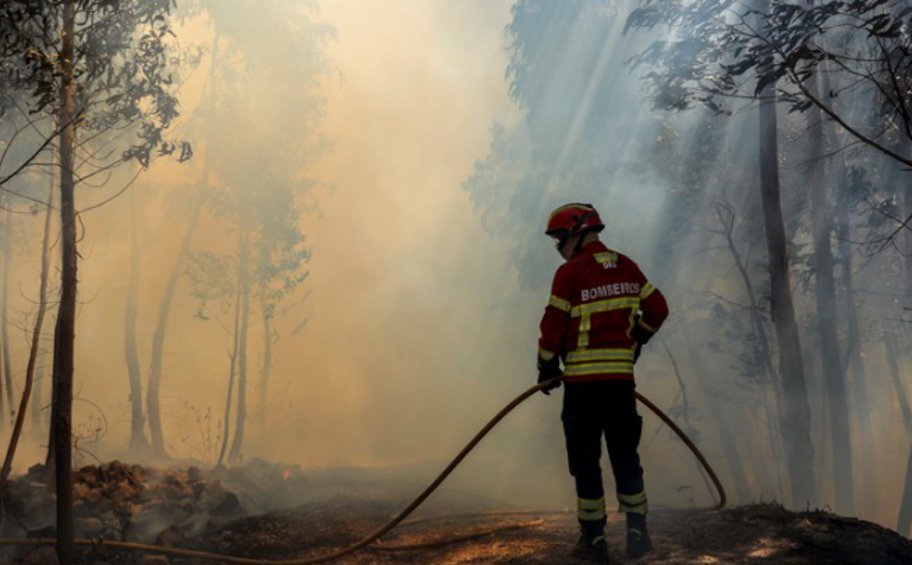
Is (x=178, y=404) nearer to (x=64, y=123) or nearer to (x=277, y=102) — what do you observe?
(x=277, y=102)

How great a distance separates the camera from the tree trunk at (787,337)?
11219 millimetres

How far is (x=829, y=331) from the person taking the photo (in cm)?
1416

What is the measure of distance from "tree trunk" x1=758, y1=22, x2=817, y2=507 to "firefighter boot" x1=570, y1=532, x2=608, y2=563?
23.8 ft

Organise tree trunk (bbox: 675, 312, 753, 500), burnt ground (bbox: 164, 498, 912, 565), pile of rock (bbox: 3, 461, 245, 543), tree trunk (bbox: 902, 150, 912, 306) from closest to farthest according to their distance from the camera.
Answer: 1. burnt ground (bbox: 164, 498, 912, 565)
2. pile of rock (bbox: 3, 461, 245, 543)
3. tree trunk (bbox: 902, 150, 912, 306)
4. tree trunk (bbox: 675, 312, 753, 500)

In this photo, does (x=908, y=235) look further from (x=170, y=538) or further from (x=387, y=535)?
(x=170, y=538)

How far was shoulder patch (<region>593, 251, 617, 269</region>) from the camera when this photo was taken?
5203 millimetres

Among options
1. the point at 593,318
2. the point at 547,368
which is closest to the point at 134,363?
the point at 547,368

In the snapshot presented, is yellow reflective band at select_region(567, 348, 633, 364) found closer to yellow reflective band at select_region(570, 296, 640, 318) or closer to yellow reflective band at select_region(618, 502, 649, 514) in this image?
yellow reflective band at select_region(570, 296, 640, 318)

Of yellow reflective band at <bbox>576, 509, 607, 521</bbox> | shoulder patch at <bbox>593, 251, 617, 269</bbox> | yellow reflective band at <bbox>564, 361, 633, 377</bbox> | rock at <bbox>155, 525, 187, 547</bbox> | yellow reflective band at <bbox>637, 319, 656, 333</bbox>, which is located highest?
shoulder patch at <bbox>593, 251, 617, 269</bbox>

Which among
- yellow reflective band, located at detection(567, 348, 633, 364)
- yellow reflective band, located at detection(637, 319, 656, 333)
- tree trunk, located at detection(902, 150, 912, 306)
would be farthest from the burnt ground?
tree trunk, located at detection(902, 150, 912, 306)

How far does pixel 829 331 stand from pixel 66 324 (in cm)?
1307

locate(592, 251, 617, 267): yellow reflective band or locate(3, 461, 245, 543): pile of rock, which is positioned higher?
locate(592, 251, 617, 267): yellow reflective band

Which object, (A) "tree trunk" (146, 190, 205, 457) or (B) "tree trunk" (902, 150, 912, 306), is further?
(A) "tree trunk" (146, 190, 205, 457)

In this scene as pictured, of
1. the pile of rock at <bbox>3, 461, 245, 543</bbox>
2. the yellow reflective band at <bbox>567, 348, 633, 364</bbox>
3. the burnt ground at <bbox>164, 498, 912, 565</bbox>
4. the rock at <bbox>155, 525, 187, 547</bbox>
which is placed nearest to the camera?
the burnt ground at <bbox>164, 498, 912, 565</bbox>
